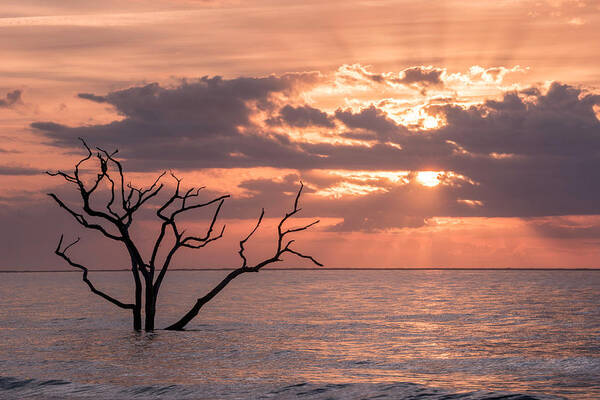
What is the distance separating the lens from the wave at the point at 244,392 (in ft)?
71.8

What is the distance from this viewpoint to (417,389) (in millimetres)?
22828

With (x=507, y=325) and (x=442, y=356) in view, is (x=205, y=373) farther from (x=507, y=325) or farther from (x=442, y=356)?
(x=507, y=325)

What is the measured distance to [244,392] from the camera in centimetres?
2272

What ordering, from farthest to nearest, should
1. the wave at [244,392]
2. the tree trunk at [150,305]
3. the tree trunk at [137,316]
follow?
the tree trunk at [137,316], the tree trunk at [150,305], the wave at [244,392]

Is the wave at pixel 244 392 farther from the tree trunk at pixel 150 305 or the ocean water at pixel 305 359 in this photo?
the tree trunk at pixel 150 305

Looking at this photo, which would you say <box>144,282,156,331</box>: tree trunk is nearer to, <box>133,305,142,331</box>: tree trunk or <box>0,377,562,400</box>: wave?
<box>133,305,142,331</box>: tree trunk

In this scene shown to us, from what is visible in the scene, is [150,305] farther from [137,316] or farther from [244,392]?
[244,392]

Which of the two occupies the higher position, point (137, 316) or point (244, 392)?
point (137, 316)

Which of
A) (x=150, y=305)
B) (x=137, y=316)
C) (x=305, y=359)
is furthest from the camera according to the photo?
(x=137, y=316)

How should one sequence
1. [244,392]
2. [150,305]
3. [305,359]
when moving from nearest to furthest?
[244,392], [305,359], [150,305]

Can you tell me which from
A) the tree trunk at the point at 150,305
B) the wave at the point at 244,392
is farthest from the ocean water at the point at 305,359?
the tree trunk at the point at 150,305

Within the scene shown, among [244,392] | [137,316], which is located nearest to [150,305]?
[137,316]

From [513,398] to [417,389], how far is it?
302cm

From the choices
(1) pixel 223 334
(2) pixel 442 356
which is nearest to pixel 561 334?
(2) pixel 442 356
